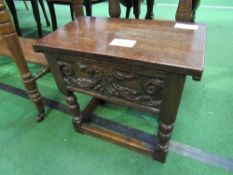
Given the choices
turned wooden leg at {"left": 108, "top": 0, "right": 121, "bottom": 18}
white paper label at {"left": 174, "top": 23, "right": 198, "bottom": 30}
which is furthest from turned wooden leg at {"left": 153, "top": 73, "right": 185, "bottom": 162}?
turned wooden leg at {"left": 108, "top": 0, "right": 121, "bottom": 18}

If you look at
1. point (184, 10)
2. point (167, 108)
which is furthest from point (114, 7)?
point (167, 108)

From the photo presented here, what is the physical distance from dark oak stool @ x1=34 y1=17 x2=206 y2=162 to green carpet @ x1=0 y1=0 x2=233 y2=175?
0.10m

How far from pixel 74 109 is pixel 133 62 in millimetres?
501

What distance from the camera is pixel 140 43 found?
28.2 inches

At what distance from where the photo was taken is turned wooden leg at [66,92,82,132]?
945 millimetres

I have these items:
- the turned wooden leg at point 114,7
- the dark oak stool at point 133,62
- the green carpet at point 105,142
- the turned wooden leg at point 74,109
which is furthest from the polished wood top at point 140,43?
the green carpet at point 105,142

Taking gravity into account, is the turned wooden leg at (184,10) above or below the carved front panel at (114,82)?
above

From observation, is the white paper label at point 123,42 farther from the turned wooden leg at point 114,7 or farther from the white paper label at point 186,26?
the turned wooden leg at point 114,7

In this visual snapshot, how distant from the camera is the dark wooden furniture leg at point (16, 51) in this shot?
83 cm

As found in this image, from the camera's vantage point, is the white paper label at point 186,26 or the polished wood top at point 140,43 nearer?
the polished wood top at point 140,43

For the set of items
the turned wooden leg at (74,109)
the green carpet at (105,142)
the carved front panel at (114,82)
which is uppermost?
the carved front panel at (114,82)

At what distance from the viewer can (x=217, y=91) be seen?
1332 mm

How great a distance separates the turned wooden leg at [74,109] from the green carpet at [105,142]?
0.07 meters

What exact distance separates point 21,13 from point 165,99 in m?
3.52
